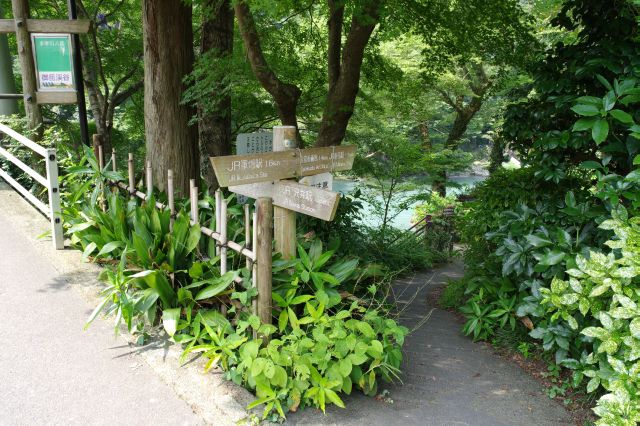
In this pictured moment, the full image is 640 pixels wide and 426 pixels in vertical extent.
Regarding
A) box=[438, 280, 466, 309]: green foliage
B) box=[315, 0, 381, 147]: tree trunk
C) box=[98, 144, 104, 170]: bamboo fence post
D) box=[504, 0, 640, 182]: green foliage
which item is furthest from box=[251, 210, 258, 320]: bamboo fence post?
box=[315, 0, 381, 147]: tree trunk

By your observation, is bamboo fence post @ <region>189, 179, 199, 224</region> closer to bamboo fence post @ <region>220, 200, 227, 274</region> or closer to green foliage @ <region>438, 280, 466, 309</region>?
bamboo fence post @ <region>220, 200, 227, 274</region>

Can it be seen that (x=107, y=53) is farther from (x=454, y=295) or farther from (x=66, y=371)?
(x=66, y=371)

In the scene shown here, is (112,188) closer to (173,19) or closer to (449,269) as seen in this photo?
(173,19)

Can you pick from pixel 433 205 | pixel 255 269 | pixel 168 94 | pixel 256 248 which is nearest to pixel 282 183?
pixel 256 248

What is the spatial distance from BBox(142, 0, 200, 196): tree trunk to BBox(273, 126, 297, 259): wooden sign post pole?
3.07 m

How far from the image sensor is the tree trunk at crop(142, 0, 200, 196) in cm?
683

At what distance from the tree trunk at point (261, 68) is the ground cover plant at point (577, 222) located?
259 centimetres

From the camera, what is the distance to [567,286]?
400 centimetres

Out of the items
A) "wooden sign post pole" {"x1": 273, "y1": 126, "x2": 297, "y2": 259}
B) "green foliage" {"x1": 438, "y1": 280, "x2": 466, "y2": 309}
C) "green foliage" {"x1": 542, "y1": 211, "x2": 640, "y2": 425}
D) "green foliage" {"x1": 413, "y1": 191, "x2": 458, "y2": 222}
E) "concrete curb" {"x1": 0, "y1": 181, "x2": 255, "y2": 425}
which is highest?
"wooden sign post pole" {"x1": 273, "y1": 126, "x2": 297, "y2": 259}

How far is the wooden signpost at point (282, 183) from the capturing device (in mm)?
3689

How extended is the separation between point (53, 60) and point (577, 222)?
6.86 meters

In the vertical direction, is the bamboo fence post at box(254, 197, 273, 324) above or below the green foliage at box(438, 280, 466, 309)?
above

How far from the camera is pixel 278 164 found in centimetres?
395

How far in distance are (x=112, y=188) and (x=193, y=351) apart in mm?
3096
